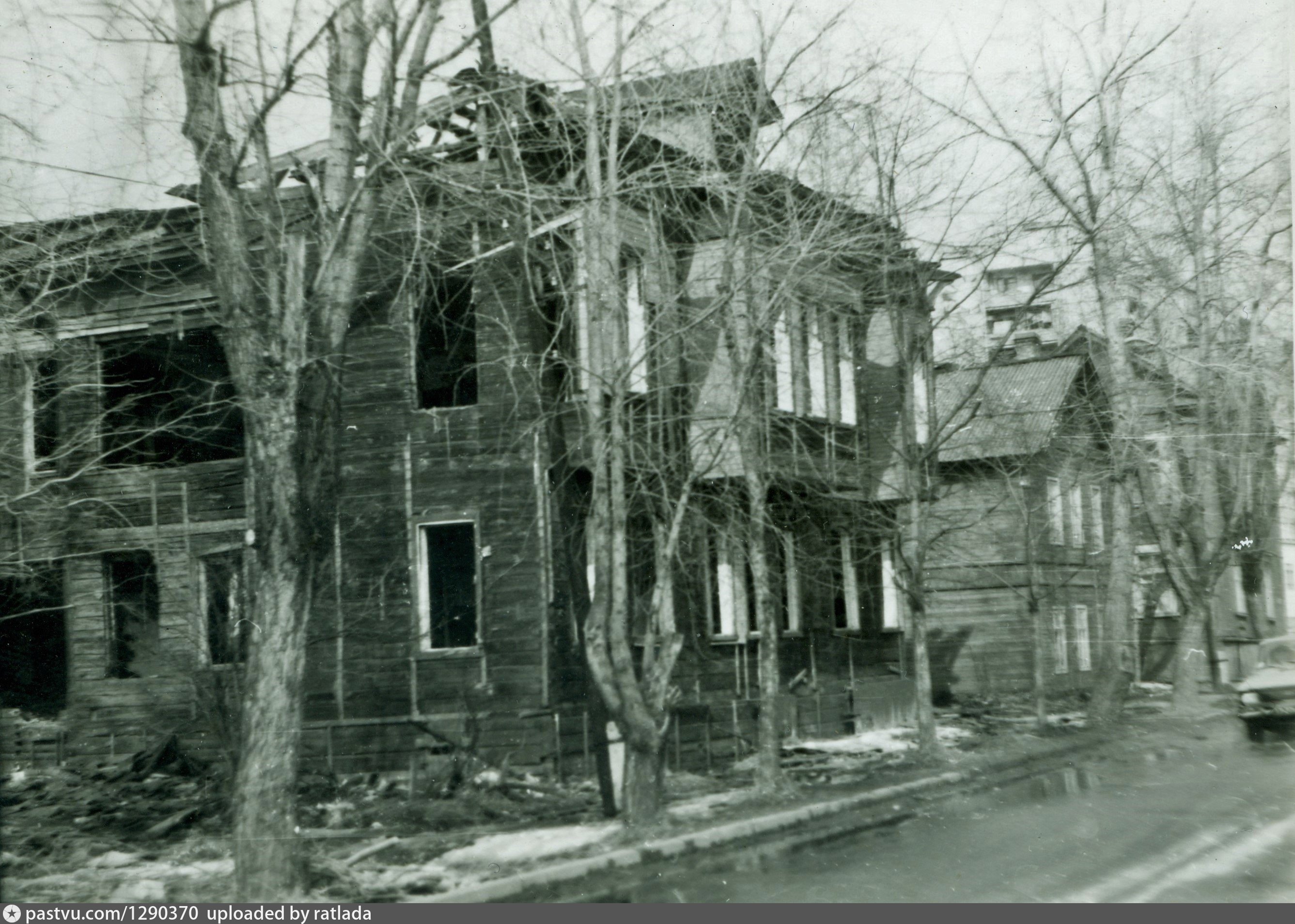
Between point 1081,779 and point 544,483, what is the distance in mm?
7089

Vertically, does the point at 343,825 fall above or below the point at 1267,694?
below

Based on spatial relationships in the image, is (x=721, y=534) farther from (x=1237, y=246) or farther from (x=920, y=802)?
(x=1237, y=246)

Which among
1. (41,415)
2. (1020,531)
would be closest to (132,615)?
(41,415)

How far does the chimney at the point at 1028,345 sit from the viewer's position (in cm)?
1677

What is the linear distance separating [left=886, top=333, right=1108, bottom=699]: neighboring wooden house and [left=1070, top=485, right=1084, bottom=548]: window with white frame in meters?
0.02

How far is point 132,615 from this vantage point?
13.2 metres

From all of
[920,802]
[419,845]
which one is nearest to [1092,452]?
[920,802]

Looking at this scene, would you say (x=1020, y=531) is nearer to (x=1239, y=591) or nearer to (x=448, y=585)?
(x=1239, y=591)

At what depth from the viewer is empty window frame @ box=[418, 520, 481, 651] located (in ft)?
46.0

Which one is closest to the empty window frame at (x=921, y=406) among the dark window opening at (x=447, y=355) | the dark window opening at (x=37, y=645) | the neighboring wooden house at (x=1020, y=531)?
the neighboring wooden house at (x=1020, y=531)

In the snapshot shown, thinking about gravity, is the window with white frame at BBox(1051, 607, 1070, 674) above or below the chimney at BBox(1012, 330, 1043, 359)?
below

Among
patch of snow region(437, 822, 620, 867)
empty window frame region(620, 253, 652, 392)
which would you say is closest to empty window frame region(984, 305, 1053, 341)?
empty window frame region(620, 253, 652, 392)

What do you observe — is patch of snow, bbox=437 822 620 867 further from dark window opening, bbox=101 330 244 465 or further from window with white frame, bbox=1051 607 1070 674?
window with white frame, bbox=1051 607 1070 674

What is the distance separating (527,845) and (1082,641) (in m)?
13.2
